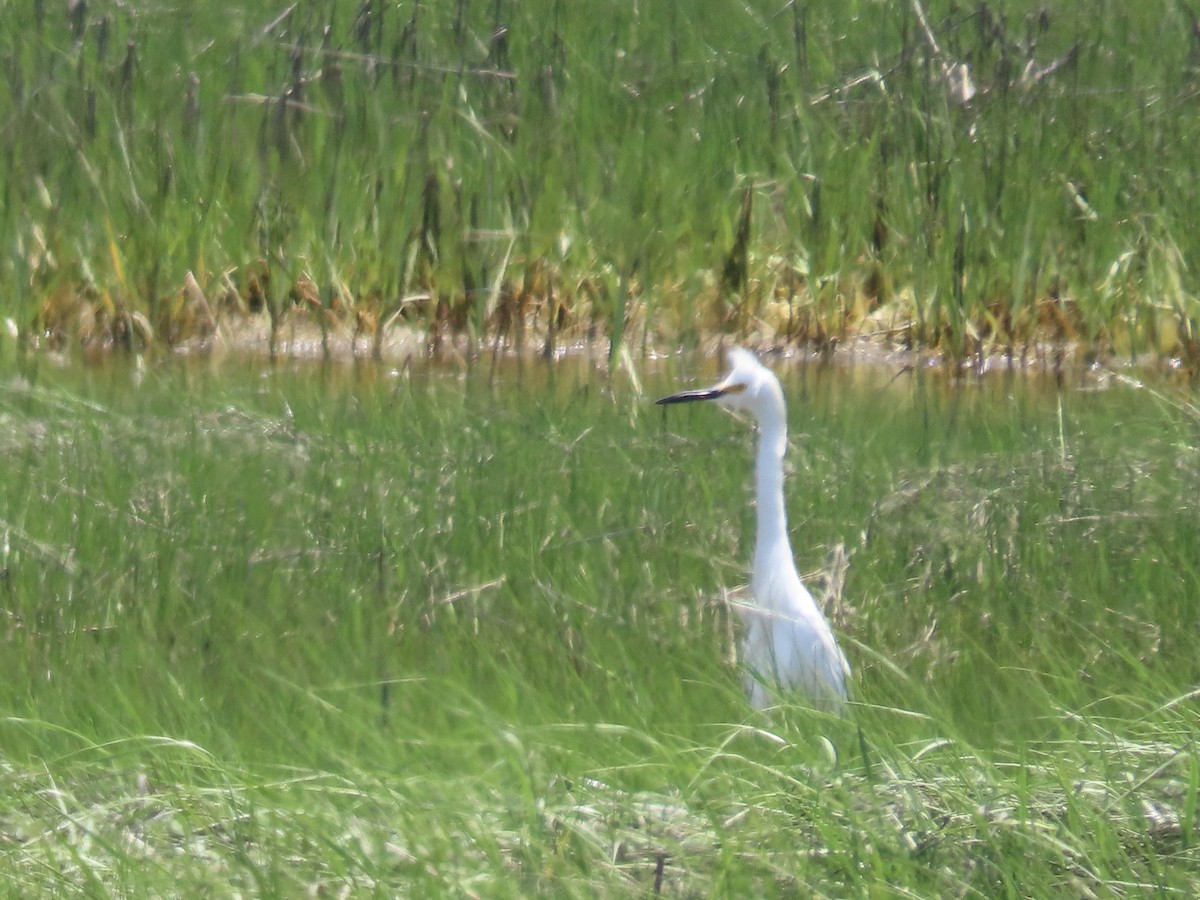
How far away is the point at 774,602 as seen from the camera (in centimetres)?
377

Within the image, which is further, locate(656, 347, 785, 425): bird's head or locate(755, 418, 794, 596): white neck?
locate(656, 347, 785, 425): bird's head

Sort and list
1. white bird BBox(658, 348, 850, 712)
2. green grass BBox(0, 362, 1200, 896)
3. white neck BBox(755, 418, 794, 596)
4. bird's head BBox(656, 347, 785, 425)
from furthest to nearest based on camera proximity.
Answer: bird's head BBox(656, 347, 785, 425)
white neck BBox(755, 418, 794, 596)
white bird BBox(658, 348, 850, 712)
green grass BBox(0, 362, 1200, 896)

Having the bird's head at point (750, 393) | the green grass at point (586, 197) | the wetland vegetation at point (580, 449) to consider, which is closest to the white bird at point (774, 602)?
the bird's head at point (750, 393)

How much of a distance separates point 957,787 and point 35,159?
502cm

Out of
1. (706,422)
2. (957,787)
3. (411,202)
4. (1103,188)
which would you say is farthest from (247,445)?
(1103,188)

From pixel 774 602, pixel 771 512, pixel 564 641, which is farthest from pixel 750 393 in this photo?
pixel 564 641

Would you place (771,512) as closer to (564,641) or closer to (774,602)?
(774,602)

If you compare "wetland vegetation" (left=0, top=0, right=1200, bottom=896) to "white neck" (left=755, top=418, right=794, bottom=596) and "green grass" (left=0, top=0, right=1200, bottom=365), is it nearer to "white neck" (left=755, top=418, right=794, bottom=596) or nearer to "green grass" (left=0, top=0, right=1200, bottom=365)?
"green grass" (left=0, top=0, right=1200, bottom=365)

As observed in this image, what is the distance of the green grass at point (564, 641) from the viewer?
2.60m

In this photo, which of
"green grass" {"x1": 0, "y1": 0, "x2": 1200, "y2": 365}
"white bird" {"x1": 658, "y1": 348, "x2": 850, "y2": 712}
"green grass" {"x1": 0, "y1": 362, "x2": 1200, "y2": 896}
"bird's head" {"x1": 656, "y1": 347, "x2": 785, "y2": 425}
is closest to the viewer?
"green grass" {"x1": 0, "y1": 362, "x2": 1200, "y2": 896}

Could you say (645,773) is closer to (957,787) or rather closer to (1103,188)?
(957,787)

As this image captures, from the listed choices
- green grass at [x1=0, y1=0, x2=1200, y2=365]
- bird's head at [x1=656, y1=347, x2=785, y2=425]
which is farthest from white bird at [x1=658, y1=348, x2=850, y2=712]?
green grass at [x1=0, y1=0, x2=1200, y2=365]

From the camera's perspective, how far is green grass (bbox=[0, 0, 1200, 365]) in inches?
258

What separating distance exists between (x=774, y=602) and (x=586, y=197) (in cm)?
323
